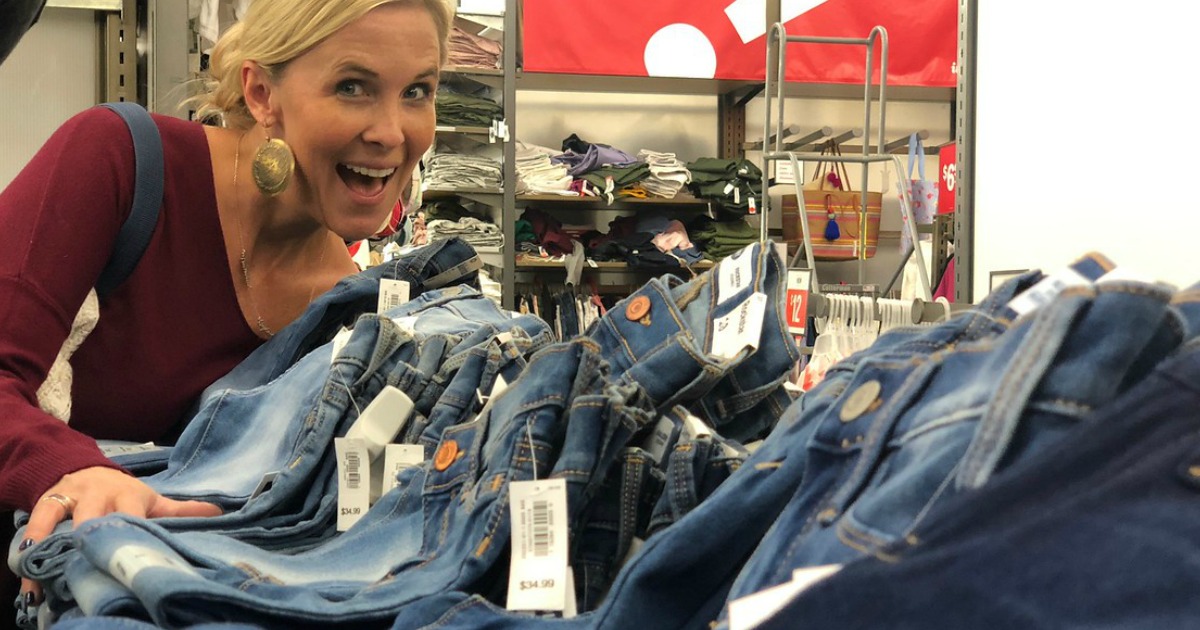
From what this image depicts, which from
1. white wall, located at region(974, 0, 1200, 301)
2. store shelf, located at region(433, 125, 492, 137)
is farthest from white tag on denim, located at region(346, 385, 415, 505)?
store shelf, located at region(433, 125, 492, 137)

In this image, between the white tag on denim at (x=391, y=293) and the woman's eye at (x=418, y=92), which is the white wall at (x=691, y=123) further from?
the white tag on denim at (x=391, y=293)

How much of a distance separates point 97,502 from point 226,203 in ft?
2.19

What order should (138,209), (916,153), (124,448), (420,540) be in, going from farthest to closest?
1. (916,153)
2. (138,209)
3. (124,448)
4. (420,540)

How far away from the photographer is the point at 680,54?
191 inches

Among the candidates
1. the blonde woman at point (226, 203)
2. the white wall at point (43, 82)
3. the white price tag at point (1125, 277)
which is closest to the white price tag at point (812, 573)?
the white price tag at point (1125, 277)

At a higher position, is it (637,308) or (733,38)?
(733,38)

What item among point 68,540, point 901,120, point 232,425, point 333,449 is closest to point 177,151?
point 232,425

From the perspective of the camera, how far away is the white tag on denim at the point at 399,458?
0.96 metres

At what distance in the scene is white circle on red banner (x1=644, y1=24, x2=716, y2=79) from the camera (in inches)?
189

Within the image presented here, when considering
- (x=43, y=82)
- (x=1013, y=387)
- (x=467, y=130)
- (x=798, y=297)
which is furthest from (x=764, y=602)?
(x=467, y=130)

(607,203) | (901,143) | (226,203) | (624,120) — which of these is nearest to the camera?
(226,203)

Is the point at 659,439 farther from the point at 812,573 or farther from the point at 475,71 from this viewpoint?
the point at 475,71

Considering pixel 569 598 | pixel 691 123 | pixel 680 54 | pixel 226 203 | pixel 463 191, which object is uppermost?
pixel 680 54

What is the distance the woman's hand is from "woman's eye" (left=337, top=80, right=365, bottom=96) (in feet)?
2.15
